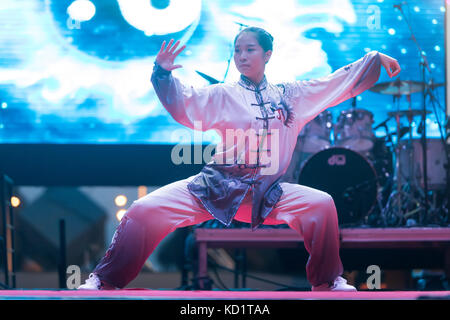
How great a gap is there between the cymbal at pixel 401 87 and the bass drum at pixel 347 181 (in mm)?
686

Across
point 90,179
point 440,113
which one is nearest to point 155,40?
point 90,179

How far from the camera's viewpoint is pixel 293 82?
2691 mm

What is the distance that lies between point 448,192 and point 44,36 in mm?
3535

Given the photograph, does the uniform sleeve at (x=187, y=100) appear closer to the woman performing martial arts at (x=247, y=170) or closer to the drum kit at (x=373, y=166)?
the woman performing martial arts at (x=247, y=170)

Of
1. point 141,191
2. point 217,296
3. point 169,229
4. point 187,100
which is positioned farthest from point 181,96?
point 141,191

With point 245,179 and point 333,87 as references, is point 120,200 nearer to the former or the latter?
point 245,179

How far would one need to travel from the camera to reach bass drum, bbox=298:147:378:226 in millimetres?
3855

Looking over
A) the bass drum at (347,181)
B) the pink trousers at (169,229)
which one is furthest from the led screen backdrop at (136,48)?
the pink trousers at (169,229)

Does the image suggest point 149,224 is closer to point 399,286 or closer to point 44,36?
point 44,36

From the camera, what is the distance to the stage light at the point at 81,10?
4.21 metres

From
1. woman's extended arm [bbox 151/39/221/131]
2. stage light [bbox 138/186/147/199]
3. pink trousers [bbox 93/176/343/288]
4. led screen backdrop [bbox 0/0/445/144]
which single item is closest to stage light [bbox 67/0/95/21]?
led screen backdrop [bbox 0/0/445/144]

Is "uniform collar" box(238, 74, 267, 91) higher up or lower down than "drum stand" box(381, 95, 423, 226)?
higher up

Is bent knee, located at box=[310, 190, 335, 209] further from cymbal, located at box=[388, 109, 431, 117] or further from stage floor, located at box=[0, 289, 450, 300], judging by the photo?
cymbal, located at box=[388, 109, 431, 117]

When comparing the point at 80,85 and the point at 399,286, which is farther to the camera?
the point at 399,286
